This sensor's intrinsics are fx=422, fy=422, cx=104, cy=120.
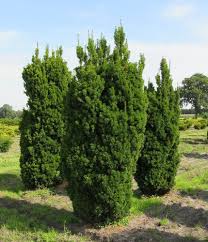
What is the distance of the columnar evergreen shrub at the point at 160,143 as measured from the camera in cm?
1173

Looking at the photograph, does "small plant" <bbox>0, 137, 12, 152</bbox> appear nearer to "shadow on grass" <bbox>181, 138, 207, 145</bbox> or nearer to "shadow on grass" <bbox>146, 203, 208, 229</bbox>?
"shadow on grass" <bbox>181, 138, 207, 145</bbox>

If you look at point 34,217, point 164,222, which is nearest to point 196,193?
point 164,222

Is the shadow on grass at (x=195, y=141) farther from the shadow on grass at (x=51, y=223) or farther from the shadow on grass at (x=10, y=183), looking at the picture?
the shadow on grass at (x=51, y=223)

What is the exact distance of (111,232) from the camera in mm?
8883

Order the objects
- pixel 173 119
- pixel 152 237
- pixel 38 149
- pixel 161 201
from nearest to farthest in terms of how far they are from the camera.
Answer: pixel 152 237, pixel 161 201, pixel 173 119, pixel 38 149

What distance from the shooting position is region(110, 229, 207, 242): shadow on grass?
8.35 meters

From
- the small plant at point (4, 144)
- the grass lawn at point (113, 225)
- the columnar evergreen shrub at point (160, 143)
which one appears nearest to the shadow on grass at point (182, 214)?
the grass lawn at point (113, 225)

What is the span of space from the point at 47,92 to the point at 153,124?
362 centimetres

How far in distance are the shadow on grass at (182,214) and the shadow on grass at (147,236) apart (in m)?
0.81

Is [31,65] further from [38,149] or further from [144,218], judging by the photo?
[144,218]

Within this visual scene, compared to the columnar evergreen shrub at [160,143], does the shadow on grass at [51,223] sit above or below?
below

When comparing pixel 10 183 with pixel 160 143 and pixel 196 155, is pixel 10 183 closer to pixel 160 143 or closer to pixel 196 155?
pixel 160 143

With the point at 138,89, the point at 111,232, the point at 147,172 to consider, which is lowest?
the point at 111,232

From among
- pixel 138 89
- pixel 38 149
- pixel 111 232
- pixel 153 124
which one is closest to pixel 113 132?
pixel 138 89
